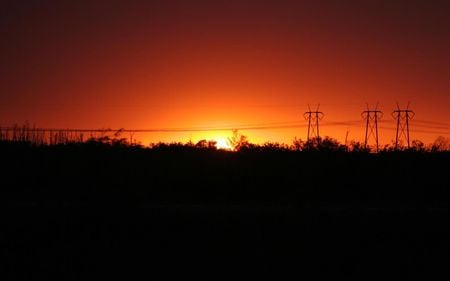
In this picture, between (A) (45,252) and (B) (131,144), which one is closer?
(A) (45,252)

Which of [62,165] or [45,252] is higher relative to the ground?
[62,165]

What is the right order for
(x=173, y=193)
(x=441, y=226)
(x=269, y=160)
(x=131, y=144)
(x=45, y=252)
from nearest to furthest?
(x=45, y=252) < (x=441, y=226) < (x=173, y=193) < (x=269, y=160) < (x=131, y=144)

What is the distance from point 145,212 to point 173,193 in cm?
1511

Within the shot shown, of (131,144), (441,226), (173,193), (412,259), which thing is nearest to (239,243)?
(412,259)

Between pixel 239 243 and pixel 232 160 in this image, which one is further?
pixel 232 160

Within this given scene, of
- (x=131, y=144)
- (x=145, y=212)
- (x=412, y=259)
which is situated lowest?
(x=412, y=259)

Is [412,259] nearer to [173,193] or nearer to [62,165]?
[173,193]

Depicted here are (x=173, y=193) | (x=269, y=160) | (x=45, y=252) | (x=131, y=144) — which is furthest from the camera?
(x=131, y=144)

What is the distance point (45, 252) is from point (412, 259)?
12462 millimetres

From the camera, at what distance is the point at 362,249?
25.8 m

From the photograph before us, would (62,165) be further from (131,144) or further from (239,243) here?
(239,243)

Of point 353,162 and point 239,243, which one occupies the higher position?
point 353,162

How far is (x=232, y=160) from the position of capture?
5053 cm

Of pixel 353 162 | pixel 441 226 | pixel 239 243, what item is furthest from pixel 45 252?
pixel 353 162
